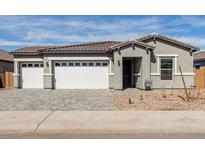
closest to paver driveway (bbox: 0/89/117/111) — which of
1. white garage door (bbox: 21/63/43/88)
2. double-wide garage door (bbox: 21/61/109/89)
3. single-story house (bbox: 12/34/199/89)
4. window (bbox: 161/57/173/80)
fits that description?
single-story house (bbox: 12/34/199/89)

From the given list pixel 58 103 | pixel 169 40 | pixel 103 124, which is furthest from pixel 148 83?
pixel 103 124

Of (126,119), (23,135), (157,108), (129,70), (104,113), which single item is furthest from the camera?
(129,70)

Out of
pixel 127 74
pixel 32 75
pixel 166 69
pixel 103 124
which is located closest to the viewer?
pixel 103 124

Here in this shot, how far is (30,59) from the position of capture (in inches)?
926

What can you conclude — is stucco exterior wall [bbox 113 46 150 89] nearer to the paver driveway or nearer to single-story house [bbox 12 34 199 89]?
single-story house [bbox 12 34 199 89]

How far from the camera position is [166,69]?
21359 millimetres

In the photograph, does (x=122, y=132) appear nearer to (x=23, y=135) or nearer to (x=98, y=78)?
(x=23, y=135)

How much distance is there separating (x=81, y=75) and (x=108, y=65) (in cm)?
254

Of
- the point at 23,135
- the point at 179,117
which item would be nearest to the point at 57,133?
the point at 23,135

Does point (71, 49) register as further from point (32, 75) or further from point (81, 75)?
point (32, 75)

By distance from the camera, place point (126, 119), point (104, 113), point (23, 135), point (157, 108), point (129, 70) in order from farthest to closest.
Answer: point (129, 70) → point (157, 108) → point (104, 113) → point (126, 119) → point (23, 135)

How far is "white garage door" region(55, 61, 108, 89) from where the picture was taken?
22.4m

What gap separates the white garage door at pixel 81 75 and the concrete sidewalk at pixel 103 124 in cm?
1237

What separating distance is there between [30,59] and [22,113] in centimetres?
1431
